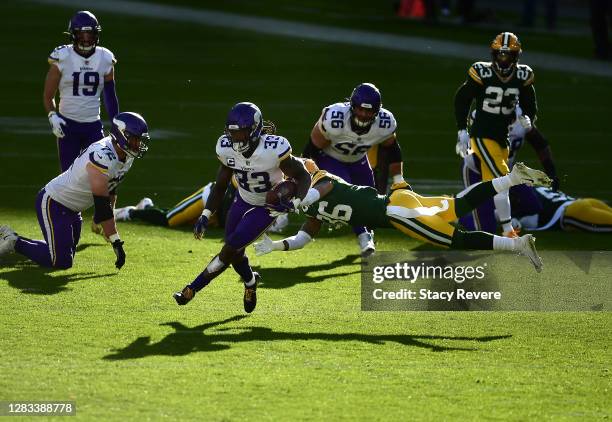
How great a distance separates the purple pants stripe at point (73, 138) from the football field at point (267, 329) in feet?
2.22

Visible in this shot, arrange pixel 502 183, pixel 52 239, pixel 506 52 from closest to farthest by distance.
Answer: pixel 502 183, pixel 52 239, pixel 506 52

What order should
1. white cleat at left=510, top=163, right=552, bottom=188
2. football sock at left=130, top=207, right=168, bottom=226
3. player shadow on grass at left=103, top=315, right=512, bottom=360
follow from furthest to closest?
football sock at left=130, top=207, right=168, bottom=226 < white cleat at left=510, top=163, right=552, bottom=188 < player shadow on grass at left=103, top=315, right=512, bottom=360

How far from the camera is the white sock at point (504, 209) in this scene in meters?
10.7

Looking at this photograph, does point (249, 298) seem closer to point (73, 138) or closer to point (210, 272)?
point (210, 272)

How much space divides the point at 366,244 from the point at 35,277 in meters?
2.59

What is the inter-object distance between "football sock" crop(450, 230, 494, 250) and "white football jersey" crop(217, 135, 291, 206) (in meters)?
1.26

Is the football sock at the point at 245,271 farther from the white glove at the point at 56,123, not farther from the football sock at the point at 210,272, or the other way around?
the white glove at the point at 56,123

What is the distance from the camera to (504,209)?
10.7m

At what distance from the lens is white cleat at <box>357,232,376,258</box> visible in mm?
10230

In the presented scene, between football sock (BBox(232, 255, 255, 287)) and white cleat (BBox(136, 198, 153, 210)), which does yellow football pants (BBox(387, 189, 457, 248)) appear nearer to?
football sock (BBox(232, 255, 255, 287))

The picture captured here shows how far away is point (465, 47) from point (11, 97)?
830 centimetres

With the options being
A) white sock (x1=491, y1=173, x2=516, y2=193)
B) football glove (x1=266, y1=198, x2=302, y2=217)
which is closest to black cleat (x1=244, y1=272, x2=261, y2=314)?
football glove (x1=266, y1=198, x2=302, y2=217)

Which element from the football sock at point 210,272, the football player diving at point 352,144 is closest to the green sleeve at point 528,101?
the football player diving at point 352,144

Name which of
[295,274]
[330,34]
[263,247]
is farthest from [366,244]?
[330,34]
